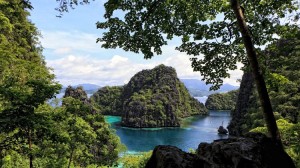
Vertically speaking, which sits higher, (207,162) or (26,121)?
(26,121)

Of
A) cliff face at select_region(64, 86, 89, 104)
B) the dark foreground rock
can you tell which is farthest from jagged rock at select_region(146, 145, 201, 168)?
cliff face at select_region(64, 86, 89, 104)

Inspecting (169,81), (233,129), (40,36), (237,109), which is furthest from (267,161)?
(169,81)

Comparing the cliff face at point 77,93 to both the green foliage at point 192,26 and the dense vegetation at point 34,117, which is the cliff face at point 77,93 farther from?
the green foliage at point 192,26

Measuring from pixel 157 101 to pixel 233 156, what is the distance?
143 m

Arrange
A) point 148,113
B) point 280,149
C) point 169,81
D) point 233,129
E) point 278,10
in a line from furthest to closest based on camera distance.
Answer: point 169,81, point 148,113, point 233,129, point 278,10, point 280,149

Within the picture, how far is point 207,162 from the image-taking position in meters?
6.21

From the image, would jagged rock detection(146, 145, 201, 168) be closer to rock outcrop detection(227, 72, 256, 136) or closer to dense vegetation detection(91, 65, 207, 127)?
rock outcrop detection(227, 72, 256, 136)

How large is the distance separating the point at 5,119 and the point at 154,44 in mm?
5758

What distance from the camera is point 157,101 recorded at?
14838cm

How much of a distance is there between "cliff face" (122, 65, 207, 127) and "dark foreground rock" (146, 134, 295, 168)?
12674 centimetres

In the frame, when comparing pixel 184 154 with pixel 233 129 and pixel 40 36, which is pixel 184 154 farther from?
pixel 233 129

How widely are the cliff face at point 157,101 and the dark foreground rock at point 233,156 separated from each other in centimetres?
12674

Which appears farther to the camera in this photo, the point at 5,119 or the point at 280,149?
the point at 5,119

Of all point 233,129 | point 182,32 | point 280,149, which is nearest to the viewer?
point 280,149
